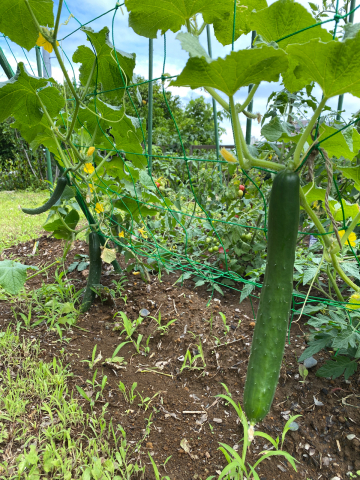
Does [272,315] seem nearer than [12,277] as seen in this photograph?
Yes

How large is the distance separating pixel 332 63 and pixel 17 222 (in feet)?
14.9

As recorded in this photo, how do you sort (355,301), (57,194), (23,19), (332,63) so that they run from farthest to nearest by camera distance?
(57,194), (23,19), (355,301), (332,63)

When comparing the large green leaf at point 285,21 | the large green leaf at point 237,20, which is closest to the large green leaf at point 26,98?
the large green leaf at point 237,20

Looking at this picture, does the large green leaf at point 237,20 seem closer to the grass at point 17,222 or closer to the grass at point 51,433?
the grass at point 51,433

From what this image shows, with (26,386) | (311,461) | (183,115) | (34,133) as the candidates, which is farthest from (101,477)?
(183,115)

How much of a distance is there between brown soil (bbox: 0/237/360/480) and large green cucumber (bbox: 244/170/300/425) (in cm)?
59

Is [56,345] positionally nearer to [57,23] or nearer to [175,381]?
[175,381]

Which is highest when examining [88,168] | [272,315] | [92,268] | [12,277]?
[88,168]

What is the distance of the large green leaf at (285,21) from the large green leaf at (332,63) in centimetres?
18

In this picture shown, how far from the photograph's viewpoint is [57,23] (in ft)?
4.70

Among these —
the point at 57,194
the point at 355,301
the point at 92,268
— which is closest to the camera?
the point at 355,301

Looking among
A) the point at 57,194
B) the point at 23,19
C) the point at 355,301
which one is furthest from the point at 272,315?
the point at 23,19

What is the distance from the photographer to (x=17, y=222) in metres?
4.51

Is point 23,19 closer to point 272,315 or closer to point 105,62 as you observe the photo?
point 105,62
